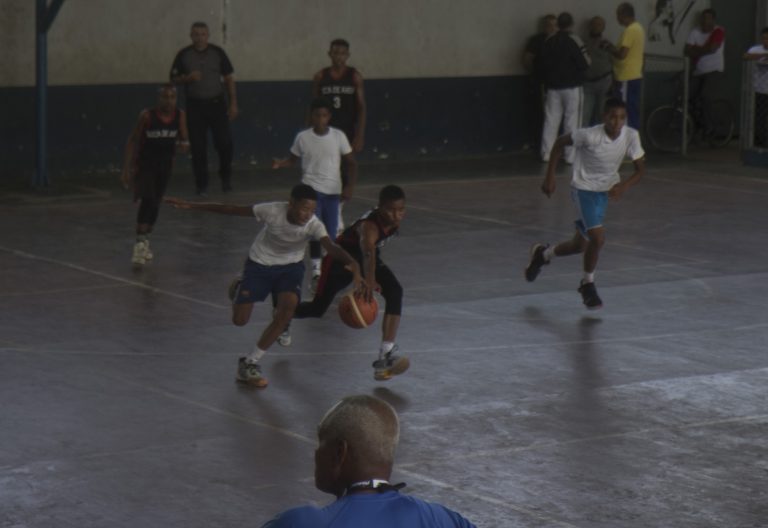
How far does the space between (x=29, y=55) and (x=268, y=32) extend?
12.2 feet

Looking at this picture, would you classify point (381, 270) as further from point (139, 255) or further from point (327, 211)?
point (139, 255)

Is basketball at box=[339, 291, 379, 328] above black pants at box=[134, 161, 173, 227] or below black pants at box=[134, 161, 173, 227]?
below

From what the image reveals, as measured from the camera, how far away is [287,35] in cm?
2402

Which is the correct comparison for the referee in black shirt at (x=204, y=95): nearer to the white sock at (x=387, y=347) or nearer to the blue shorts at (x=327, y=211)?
the blue shorts at (x=327, y=211)

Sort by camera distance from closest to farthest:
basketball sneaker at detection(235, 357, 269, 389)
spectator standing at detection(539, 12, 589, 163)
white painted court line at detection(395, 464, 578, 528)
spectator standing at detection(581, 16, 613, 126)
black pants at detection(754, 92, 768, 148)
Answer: white painted court line at detection(395, 464, 578, 528)
basketball sneaker at detection(235, 357, 269, 389)
spectator standing at detection(539, 12, 589, 163)
black pants at detection(754, 92, 768, 148)
spectator standing at detection(581, 16, 613, 126)

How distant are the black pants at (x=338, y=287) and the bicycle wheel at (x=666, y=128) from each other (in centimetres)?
1613

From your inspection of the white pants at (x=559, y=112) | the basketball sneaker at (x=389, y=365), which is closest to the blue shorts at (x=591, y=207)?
the basketball sneaker at (x=389, y=365)

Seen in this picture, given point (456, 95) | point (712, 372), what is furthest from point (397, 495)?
point (456, 95)

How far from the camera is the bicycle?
27.4m

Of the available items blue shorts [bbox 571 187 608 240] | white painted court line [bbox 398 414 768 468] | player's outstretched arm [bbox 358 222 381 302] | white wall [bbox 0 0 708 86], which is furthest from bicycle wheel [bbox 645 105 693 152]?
white painted court line [bbox 398 414 768 468]

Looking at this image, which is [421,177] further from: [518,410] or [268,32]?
[518,410]

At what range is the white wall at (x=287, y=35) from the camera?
72.4ft

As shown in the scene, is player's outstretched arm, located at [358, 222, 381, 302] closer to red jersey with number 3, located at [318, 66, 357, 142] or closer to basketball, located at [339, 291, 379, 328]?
basketball, located at [339, 291, 379, 328]

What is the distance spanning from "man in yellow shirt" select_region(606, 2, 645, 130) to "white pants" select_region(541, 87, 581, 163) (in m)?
0.94
